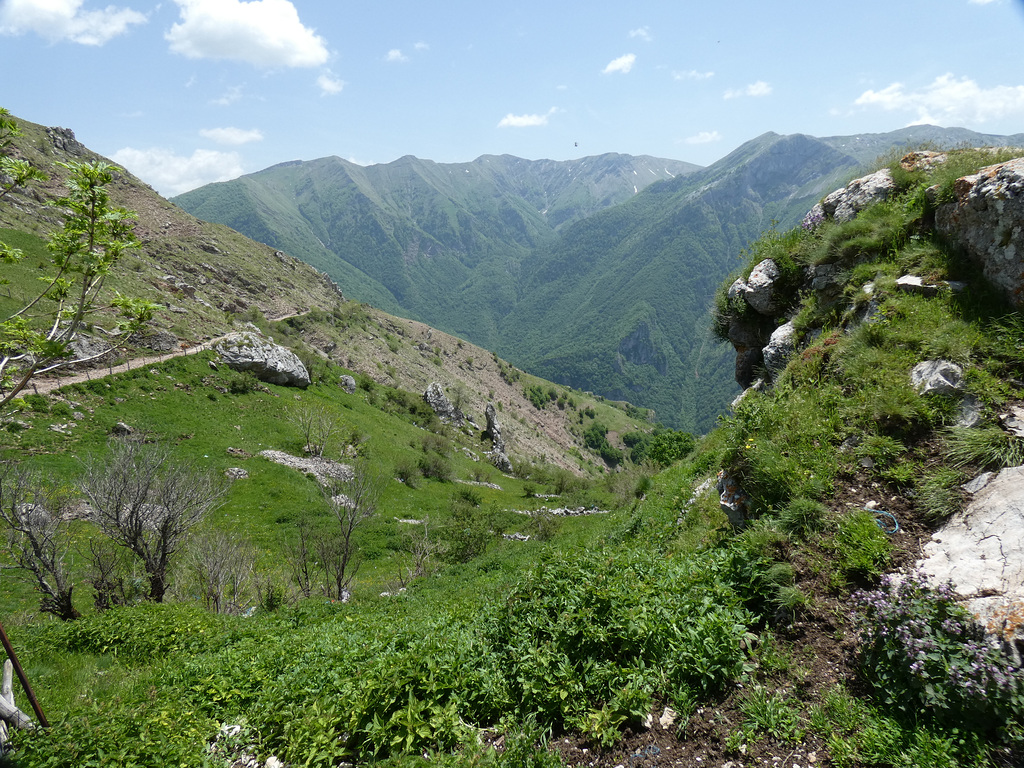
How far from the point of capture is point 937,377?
6.79m

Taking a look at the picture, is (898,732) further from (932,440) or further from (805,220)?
(805,220)

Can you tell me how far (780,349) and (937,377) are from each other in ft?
14.2

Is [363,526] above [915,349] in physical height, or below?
below

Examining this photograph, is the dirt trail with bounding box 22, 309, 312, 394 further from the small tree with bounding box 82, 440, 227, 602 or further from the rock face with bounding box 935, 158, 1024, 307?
the rock face with bounding box 935, 158, 1024, 307

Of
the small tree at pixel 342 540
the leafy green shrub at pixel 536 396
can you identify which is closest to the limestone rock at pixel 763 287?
the small tree at pixel 342 540

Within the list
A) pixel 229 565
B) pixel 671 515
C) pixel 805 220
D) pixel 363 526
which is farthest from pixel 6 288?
pixel 805 220

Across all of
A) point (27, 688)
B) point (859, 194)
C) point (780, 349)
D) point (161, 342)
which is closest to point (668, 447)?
point (780, 349)

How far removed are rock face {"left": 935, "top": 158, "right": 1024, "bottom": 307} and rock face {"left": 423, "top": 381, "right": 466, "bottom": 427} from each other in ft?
213

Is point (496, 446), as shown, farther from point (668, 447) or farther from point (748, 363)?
point (748, 363)

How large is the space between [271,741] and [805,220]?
16.1m

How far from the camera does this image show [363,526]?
96.7 feet

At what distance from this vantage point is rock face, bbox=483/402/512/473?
65.6 m

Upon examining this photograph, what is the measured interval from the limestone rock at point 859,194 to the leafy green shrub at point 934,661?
9996mm

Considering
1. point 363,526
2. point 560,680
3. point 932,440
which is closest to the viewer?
point 560,680
